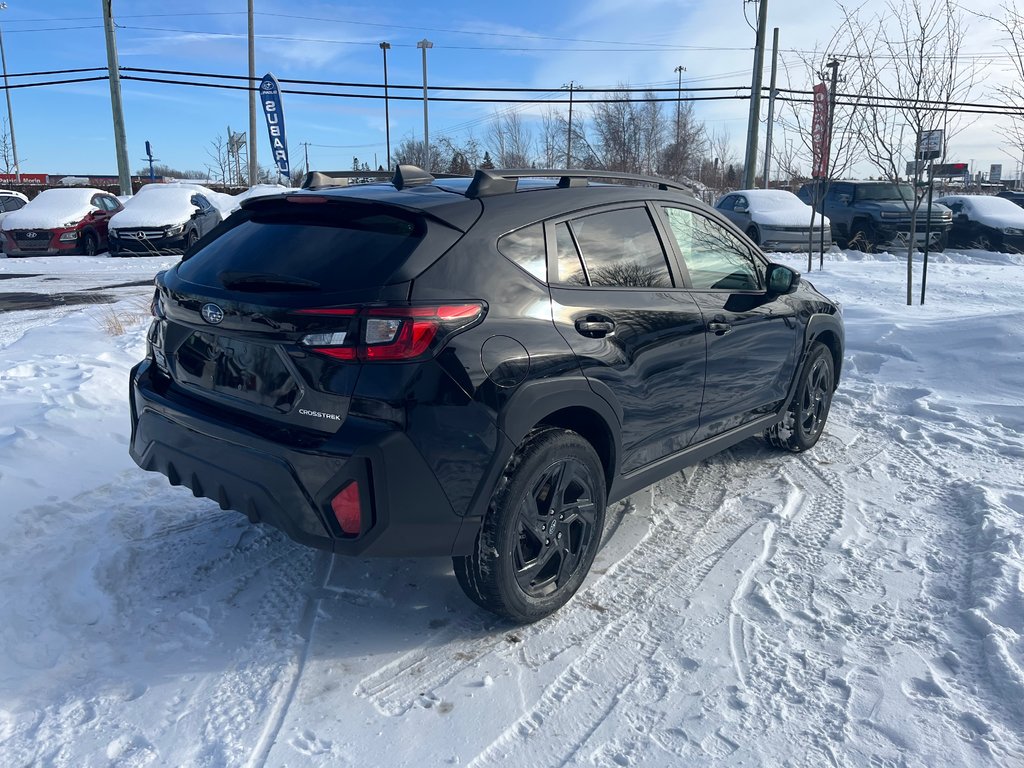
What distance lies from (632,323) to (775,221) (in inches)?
595

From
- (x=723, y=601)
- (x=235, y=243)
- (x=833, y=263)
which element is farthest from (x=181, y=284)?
(x=833, y=263)

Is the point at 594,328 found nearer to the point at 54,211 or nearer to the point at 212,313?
the point at 212,313

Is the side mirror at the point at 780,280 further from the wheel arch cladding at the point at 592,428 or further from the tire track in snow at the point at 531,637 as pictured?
the wheel arch cladding at the point at 592,428

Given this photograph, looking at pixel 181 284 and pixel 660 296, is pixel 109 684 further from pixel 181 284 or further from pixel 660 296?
pixel 660 296

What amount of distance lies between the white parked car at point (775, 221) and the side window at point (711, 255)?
13216 mm

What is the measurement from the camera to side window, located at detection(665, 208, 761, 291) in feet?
13.2

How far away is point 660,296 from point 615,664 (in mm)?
1670

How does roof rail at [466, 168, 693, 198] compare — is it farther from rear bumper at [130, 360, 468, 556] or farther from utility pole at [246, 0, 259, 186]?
utility pole at [246, 0, 259, 186]

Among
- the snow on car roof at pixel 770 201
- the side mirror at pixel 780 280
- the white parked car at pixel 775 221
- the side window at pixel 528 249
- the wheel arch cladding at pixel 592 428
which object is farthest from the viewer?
the snow on car roof at pixel 770 201

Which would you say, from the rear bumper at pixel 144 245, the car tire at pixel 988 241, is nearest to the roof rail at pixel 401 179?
the rear bumper at pixel 144 245

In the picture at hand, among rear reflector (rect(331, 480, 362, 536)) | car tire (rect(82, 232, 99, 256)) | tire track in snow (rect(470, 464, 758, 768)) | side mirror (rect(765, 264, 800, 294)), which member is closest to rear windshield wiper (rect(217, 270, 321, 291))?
rear reflector (rect(331, 480, 362, 536))

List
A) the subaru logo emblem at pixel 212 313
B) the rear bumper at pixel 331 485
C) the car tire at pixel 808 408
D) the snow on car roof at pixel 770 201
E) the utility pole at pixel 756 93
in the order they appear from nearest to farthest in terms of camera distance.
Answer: the rear bumper at pixel 331 485 → the subaru logo emblem at pixel 212 313 → the car tire at pixel 808 408 → the snow on car roof at pixel 770 201 → the utility pole at pixel 756 93

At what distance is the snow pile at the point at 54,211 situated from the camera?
18.1 m

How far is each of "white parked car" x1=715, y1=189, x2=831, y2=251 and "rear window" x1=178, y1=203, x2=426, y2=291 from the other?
1517cm
